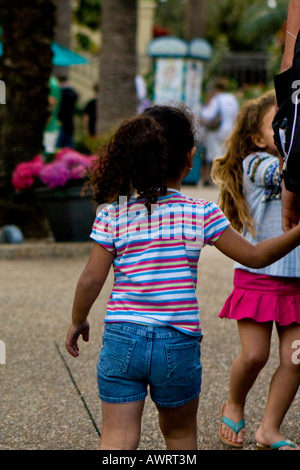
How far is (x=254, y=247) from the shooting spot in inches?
98.3

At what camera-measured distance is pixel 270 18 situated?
32906 millimetres

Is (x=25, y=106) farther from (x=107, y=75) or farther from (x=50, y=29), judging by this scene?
(x=107, y=75)

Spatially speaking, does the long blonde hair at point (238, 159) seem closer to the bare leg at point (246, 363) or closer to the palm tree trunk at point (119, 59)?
the bare leg at point (246, 363)

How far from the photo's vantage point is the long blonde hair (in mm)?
3449

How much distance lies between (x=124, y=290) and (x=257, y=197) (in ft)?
3.70

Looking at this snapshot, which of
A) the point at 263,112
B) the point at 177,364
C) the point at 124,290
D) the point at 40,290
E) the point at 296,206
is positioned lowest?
the point at 40,290

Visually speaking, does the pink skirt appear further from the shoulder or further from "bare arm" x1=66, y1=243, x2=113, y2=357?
"bare arm" x1=66, y1=243, x2=113, y2=357

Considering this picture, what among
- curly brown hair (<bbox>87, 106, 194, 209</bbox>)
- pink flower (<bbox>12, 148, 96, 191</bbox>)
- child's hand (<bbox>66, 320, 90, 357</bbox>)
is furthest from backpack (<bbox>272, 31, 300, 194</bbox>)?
pink flower (<bbox>12, 148, 96, 191</bbox>)

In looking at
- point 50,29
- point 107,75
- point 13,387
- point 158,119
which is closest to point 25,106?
point 50,29

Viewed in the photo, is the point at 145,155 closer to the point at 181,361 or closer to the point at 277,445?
the point at 181,361

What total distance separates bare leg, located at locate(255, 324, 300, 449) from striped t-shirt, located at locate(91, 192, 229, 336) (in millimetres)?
878

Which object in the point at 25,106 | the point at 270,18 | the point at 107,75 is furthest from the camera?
the point at 270,18

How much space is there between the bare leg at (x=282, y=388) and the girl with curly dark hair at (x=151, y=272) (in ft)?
2.67

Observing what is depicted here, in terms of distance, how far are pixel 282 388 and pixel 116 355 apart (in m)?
1.09
